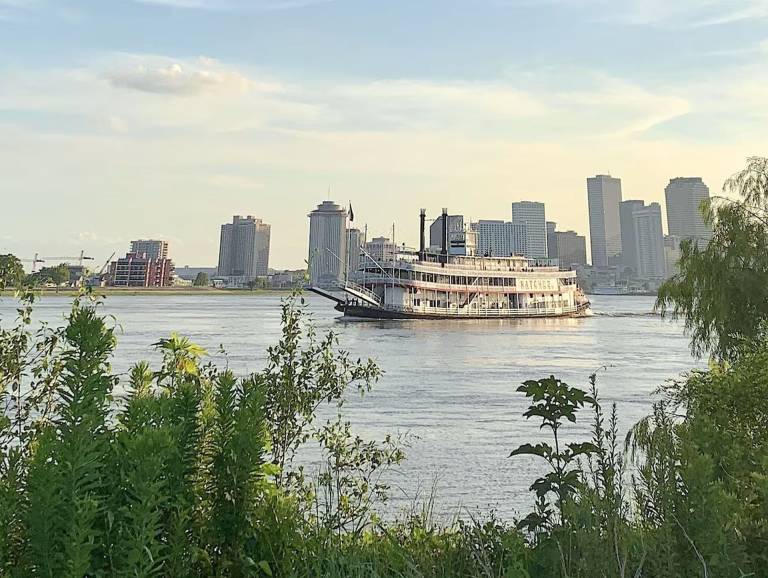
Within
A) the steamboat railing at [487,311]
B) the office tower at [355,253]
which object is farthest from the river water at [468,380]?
the office tower at [355,253]

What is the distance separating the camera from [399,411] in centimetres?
2078

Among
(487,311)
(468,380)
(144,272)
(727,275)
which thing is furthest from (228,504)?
(144,272)

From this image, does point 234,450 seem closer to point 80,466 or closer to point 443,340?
point 80,466

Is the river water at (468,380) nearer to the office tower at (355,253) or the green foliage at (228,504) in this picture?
the green foliage at (228,504)

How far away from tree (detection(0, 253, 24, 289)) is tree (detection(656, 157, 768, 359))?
13.4 meters

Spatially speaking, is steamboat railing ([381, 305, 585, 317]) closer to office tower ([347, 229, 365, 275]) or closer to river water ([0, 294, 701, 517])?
river water ([0, 294, 701, 517])

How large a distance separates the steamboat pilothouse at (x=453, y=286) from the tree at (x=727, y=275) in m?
52.1

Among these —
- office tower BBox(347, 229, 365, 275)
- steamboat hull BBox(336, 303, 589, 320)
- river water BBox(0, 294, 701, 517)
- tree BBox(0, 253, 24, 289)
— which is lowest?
river water BBox(0, 294, 701, 517)

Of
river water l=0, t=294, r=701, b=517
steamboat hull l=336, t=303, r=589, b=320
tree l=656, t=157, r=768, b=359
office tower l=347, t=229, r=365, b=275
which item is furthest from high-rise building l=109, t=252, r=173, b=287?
tree l=656, t=157, r=768, b=359

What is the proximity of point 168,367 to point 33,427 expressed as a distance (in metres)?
1.29

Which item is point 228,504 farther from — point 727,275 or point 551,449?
point 727,275

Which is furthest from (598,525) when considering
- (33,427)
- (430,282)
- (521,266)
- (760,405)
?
(521,266)

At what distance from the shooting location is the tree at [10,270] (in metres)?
6.09

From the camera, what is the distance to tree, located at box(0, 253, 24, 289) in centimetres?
609
